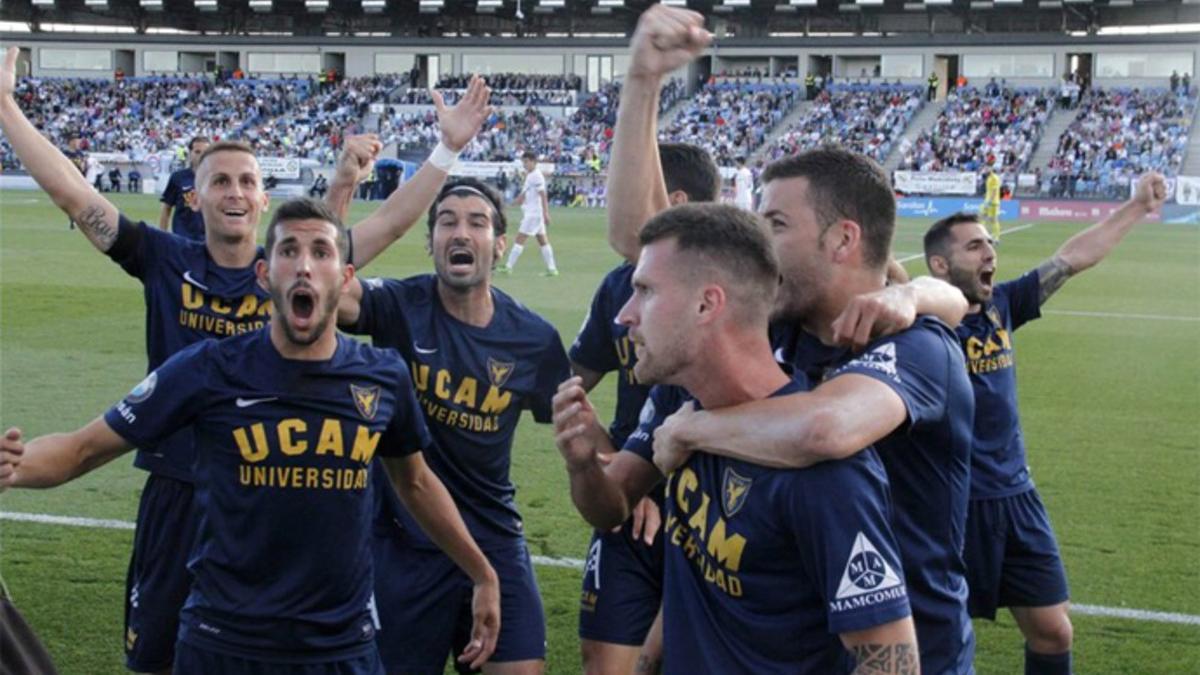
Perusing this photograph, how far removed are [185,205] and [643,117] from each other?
878 centimetres

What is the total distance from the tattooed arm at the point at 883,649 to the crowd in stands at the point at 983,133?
181 ft

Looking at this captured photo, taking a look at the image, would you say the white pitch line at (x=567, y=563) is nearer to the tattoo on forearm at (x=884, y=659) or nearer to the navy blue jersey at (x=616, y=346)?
the navy blue jersey at (x=616, y=346)

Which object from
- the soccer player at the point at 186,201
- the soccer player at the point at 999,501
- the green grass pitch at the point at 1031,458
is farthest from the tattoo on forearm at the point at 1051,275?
the soccer player at the point at 186,201

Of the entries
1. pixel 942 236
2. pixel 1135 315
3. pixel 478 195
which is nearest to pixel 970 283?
pixel 942 236

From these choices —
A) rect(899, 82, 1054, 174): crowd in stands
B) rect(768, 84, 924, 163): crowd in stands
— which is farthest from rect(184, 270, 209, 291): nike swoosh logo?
rect(768, 84, 924, 163): crowd in stands

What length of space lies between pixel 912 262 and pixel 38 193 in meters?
34.9

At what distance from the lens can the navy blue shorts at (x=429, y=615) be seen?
5.30m

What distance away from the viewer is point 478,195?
5703 millimetres

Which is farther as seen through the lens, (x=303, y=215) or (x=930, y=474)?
(x=303, y=215)

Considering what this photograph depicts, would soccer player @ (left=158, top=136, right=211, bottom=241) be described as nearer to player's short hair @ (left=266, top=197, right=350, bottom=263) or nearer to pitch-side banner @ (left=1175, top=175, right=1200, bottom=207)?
player's short hair @ (left=266, top=197, right=350, bottom=263)

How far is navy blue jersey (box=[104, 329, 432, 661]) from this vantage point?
13.8 feet

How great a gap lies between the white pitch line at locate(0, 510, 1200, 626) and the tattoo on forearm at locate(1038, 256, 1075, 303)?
187 centimetres

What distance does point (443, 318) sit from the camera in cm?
560

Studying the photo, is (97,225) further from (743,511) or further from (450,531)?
(743,511)
